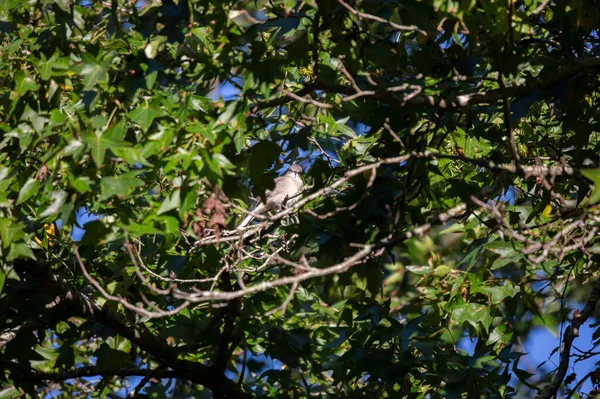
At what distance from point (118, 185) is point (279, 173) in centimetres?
86

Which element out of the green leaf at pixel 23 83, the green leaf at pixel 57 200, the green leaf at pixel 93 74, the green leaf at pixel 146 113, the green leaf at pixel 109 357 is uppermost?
the green leaf at pixel 23 83

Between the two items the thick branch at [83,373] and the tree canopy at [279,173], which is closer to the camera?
the tree canopy at [279,173]

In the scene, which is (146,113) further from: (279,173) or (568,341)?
(568,341)

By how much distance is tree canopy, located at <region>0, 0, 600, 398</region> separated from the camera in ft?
7.64

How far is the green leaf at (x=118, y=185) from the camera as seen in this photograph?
225cm

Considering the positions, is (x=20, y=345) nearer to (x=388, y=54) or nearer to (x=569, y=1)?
(x=388, y=54)

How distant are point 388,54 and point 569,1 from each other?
0.60 metres

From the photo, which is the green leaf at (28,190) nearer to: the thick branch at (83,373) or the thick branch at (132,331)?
the thick branch at (132,331)

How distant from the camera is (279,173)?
9.82 ft

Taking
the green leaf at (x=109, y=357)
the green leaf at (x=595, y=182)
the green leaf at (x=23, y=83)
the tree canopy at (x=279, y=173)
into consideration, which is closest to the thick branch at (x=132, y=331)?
the tree canopy at (x=279, y=173)

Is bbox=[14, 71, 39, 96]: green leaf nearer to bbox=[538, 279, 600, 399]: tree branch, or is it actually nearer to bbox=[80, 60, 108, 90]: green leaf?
bbox=[80, 60, 108, 90]: green leaf

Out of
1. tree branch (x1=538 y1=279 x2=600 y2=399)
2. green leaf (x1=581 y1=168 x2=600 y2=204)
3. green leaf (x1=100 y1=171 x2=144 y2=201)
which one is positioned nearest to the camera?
green leaf (x1=581 y1=168 x2=600 y2=204)

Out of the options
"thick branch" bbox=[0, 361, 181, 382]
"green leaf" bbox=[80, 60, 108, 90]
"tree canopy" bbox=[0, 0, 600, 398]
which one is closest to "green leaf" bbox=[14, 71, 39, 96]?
"tree canopy" bbox=[0, 0, 600, 398]

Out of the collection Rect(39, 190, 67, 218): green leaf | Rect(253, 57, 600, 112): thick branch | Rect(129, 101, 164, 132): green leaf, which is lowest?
Rect(39, 190, 67, 218): green leaf
